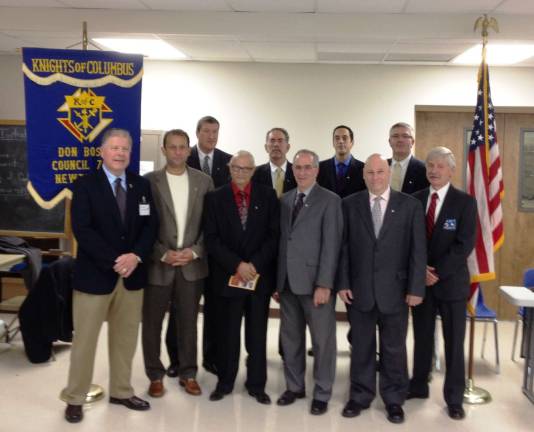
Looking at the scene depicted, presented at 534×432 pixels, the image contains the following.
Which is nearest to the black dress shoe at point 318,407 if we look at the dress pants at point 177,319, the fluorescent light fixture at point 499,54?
the dress pants at point 177,319

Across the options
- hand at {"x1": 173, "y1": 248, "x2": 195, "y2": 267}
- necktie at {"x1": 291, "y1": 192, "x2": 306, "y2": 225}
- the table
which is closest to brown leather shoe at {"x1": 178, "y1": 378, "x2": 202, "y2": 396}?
hand at {"x1": 173, "y1": 248, "x2": 195, "y2": 267}

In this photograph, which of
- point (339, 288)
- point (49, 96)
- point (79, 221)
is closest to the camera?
point (79, 221)

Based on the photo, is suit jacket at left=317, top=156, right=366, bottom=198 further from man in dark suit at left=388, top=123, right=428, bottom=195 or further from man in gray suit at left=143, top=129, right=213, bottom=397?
man in gray suit at left=143, top=129, right=213, bottom=397

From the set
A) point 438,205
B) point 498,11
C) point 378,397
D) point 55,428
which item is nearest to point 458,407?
point 378,397

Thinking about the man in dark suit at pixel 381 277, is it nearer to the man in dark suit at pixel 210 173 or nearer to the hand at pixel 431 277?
the hand at pixel 431 277

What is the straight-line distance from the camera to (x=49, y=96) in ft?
12.2

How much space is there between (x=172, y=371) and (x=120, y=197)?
1.46 meters

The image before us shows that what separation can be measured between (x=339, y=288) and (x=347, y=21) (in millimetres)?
2335

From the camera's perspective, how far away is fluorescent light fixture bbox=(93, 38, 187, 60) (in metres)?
5.04

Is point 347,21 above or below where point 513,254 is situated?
above

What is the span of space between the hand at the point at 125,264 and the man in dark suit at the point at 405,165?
6.72 ft

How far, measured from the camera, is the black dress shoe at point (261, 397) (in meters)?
3.62

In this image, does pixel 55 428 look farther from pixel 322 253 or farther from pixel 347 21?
pixel 347 21

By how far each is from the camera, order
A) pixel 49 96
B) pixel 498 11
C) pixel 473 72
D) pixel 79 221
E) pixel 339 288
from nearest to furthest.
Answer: pixel 79 221
pixel 339 288
pixel 49 96
pixel 498 11
pixel 473 72
